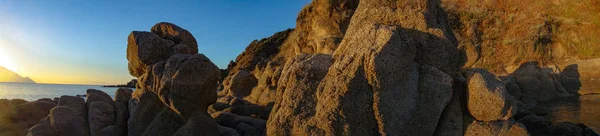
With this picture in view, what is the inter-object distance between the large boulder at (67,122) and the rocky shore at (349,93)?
0.02 meters

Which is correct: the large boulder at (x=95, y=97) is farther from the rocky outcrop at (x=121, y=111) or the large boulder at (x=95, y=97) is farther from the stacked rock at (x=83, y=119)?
the rocky outcrop at (x=121, y=111)

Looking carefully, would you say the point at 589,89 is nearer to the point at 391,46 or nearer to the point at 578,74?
the point at 578,74

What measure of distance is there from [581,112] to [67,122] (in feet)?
71.8

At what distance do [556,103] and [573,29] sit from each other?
1428 cm

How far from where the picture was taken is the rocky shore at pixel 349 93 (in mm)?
6762

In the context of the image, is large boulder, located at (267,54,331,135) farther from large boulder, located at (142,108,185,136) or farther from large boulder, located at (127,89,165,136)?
large boulder, located at (127,89,165,136)

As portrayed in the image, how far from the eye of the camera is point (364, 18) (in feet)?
26.6

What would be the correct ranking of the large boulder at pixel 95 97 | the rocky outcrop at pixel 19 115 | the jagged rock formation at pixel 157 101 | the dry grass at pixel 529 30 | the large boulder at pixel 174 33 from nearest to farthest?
the jagged rock formation at pixel 157 101 < the rocky outcrop at pixel 19 115 < the large boulder at pixel 174 33 < the large boulder at pixel 95 97 < the dry grass at pixel 529 30

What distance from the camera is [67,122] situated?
31.8 ft

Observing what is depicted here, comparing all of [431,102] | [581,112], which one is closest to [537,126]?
[431,102]

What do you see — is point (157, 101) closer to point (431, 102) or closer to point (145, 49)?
point (145, 49)

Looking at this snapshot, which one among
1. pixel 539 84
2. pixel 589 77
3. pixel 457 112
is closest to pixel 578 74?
pixel 589 77

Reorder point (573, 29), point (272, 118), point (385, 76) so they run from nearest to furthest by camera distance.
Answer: point (385, 76) < point (272, 118) < point (573, 29)

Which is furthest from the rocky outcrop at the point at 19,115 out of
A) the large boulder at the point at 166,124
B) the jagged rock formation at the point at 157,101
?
the large boulder at the point at 166,124
